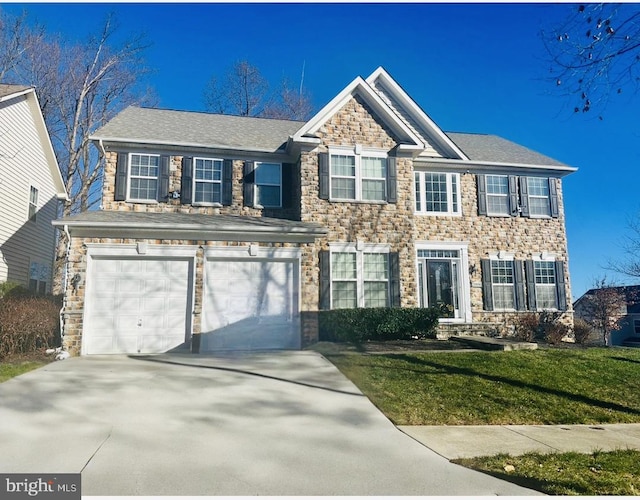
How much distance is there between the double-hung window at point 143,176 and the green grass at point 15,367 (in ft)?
19.2

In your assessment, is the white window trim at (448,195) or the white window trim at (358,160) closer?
the white window trim at (358,160)

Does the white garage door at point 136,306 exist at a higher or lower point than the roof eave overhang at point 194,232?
lower

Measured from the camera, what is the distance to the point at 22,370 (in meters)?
9.02

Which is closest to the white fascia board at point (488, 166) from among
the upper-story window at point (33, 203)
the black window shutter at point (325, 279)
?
the black window shutter at point (325, 279)

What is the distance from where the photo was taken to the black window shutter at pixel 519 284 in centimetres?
1617

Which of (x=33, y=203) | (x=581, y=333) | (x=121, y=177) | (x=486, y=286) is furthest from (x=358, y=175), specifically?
(x=33, y=203)

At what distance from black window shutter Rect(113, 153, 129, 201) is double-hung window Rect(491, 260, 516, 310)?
40.4 ft

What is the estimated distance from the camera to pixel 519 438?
6.25 metres

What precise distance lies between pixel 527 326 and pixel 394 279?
509 centimetres

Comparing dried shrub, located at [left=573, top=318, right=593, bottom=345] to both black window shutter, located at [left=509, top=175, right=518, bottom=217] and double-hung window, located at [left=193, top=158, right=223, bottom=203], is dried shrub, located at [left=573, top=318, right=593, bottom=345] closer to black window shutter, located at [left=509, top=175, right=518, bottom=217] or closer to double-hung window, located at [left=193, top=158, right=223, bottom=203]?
black window shutter, located at [left=509, top=175, right=518, bottom=217]

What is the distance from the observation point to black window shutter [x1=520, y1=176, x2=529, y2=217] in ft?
55.4

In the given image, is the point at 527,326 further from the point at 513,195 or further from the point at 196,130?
the point at 196,130


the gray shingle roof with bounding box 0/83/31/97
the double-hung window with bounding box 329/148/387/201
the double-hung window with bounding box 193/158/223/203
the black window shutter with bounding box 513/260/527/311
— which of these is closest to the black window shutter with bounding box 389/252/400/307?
the double-hung window with bounding box 329/148/387/201

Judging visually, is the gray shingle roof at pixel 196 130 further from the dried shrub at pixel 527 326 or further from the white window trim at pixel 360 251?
the dried shrub at pixel 527 326
